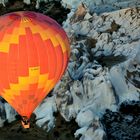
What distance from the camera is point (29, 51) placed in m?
31.9

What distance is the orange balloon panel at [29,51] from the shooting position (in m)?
31.8

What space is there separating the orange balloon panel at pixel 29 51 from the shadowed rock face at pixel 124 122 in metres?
11.6

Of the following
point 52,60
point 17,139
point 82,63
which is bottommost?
point 17,139

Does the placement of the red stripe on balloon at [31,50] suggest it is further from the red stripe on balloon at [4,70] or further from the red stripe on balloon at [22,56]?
the red stripe on balloon at [4,70]

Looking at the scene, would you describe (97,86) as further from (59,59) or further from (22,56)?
(22,56)

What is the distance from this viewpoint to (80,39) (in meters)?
50.7

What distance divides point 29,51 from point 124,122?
1447 cm

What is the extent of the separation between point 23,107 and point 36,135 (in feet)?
38.4

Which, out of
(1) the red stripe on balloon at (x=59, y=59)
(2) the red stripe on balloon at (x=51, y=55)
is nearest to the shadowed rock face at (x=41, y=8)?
(1) the red stripe on balloon at (x=59, y=59)

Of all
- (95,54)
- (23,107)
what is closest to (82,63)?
(95,54)

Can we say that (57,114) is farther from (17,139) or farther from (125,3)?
(125,3)

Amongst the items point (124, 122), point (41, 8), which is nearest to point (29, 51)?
point (124, 122)

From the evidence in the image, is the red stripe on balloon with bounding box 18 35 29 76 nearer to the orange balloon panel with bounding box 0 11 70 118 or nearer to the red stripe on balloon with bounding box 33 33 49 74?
the orange balloon panel with bounding box 0 11 70 118

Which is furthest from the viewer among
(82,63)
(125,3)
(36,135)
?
(125,3)
